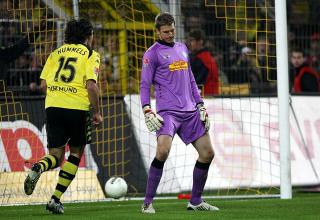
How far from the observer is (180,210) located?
11.8 meters

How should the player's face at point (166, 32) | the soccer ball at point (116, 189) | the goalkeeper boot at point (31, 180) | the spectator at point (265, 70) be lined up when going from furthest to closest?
the spectator at point (265, 70) → the soccer ball at point (116, 189) → the player's face at point (166, 32) → the goalkeeper boot at point (31, 180)

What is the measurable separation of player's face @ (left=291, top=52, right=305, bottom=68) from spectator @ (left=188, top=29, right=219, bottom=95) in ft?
9.38

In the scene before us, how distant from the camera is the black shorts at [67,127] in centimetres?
1155

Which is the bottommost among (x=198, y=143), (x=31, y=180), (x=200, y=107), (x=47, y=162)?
(x=31, y=180)

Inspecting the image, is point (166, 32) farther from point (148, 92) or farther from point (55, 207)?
point (55, 207)

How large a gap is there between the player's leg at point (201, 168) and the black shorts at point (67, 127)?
1255mm

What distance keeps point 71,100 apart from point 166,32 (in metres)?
1.30

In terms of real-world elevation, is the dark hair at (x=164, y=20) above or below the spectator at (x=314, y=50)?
above

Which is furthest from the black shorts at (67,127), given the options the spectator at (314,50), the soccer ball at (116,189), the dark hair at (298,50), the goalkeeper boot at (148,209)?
the spectator at (314,50)

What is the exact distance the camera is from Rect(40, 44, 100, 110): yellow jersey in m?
11.5

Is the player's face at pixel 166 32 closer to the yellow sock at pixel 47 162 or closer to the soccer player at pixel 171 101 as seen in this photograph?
the soccer player at pixel 171 101

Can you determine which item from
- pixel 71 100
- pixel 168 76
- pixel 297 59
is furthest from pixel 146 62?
pixel 297 59

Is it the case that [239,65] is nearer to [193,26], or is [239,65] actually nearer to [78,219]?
[193,26]

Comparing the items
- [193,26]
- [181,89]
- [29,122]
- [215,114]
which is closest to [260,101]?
[215,114]
